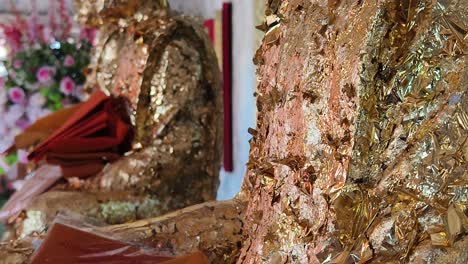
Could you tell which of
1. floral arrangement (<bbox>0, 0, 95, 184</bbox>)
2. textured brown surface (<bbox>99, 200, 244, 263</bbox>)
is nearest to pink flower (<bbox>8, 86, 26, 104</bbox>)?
floral arrangement (<bbox>0, 0, 95, 184</bbox>)

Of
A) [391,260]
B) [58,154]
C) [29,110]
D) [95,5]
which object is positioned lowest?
[391,260]

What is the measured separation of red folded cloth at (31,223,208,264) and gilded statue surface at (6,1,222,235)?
1.61 ft

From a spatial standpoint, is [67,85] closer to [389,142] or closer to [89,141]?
[89,141]

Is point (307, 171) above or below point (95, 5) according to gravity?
below

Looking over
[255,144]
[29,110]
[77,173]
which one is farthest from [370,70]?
[29,110]

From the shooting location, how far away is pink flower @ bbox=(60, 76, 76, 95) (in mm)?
2158

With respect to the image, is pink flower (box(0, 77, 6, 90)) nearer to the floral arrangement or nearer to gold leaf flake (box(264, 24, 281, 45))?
the floral arrangement

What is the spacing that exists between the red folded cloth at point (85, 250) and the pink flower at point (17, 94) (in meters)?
1.35

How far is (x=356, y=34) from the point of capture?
2.05 ft

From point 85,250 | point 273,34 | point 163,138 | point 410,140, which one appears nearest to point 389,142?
point 410,140

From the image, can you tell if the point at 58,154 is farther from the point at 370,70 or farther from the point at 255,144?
the point at 370,70

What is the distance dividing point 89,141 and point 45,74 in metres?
0.81

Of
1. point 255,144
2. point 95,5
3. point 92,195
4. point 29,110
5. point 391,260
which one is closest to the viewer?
point 391,260

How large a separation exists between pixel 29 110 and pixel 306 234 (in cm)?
168
